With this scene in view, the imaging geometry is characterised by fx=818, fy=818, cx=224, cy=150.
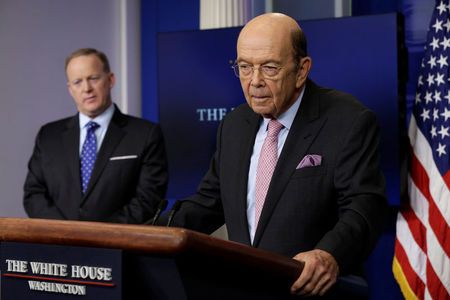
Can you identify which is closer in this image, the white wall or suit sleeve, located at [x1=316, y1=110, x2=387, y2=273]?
suit sleeve, located at [x1=316, y1=110, x2=387, y2=273]

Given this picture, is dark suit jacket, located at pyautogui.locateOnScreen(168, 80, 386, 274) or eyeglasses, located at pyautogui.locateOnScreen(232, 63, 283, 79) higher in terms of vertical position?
eyeglasses, located at pyautogui.locateOnScreen(232, 63, 283, 79)

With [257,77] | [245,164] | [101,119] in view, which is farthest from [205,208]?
[101,119]

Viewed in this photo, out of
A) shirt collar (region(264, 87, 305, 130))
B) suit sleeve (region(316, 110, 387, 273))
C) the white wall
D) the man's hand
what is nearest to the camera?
the man's hand

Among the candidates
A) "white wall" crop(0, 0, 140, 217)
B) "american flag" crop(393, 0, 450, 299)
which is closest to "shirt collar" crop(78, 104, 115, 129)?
"white wall" crop(0, 0, 140, 217)

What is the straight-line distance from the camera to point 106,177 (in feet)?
13.2

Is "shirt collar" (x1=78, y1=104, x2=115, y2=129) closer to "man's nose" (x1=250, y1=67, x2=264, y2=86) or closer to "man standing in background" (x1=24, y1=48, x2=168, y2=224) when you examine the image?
"man standing in background" (x1=24, y1=48, x2=168, y2=224)

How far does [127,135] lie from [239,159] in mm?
1754

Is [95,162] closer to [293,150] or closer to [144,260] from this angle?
[293,150]

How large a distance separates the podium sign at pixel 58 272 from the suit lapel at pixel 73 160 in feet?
7.46

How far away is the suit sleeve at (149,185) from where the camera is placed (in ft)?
12.8

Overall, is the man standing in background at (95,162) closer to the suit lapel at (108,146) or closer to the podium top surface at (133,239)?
the suit lapel at (108,146)

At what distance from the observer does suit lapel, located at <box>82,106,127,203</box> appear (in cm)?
404

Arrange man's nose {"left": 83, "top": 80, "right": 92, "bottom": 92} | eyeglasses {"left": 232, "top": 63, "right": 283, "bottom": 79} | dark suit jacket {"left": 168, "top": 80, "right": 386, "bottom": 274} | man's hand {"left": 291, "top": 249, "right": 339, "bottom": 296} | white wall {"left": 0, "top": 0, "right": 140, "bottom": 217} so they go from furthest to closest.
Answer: white wall {"left": 0, "top": 0, "right": 140, "bottom": 217}, man's nose {"left": 83, "top": 80, "right": 92, "bottom": 92}, eyeglasses {"left": 232, "top": 63, "right": 283, "bottom": 79}, dark suit jacket {"left": 168, "top": 80, "right": 386, "bottom": 274}, man's hand {"left": 291, "top": 249, "right": 339, "bottom": 296}

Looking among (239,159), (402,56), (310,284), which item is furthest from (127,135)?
(310,284)
